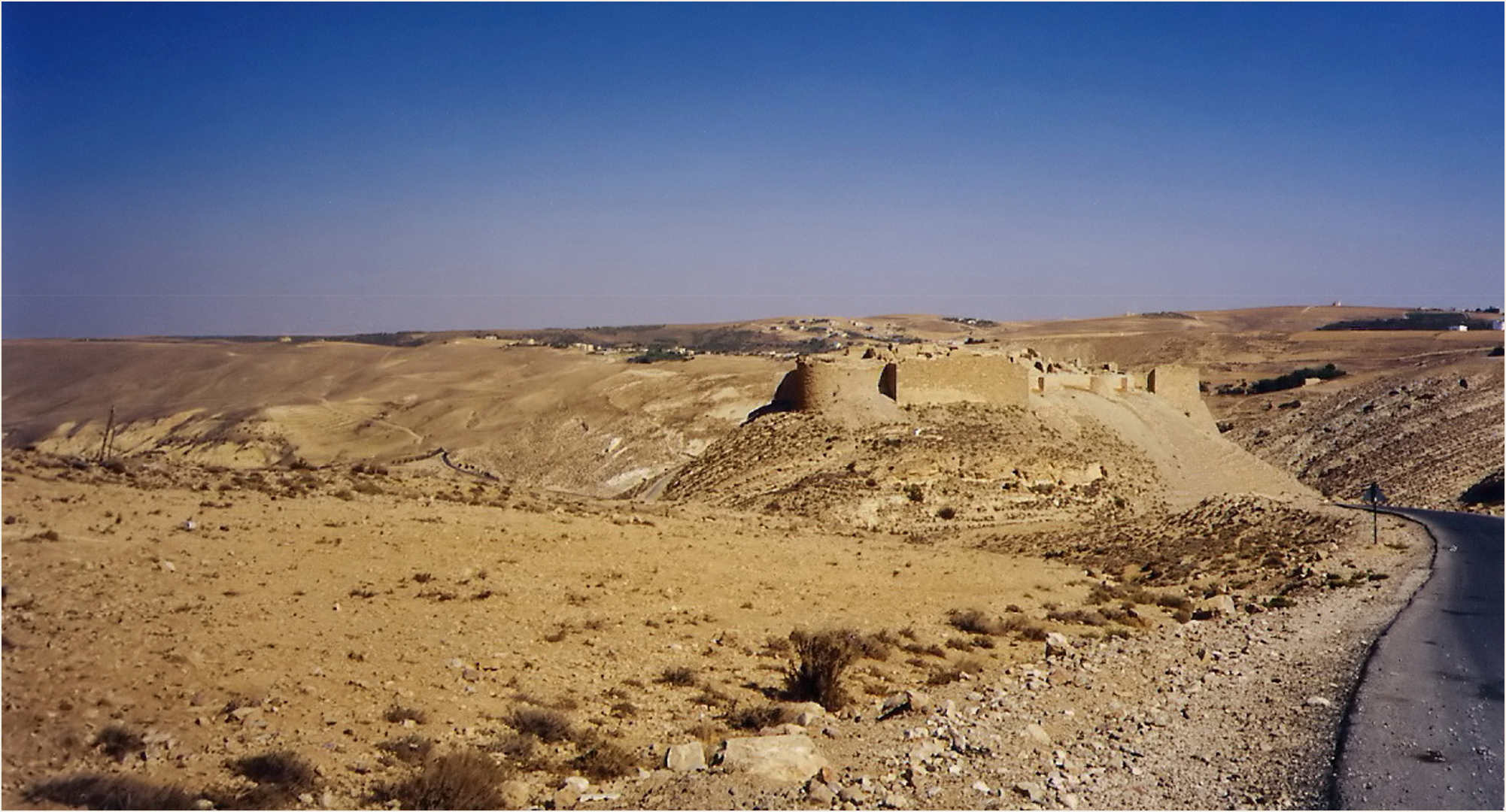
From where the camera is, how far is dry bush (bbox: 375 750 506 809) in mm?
6125

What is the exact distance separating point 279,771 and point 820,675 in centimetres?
445

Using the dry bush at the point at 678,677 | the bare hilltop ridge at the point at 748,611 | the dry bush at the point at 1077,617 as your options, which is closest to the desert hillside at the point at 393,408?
the bare hilltop ridge at the point at 748,611

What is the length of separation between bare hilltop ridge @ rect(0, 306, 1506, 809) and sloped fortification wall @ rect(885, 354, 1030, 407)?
3.5 inches

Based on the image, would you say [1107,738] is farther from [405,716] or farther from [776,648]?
[405,716]

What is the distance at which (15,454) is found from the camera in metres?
19.1

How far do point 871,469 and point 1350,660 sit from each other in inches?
631

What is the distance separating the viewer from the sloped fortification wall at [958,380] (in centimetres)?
2986

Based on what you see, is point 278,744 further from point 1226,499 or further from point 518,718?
point 1226,499

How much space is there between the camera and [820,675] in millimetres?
8992

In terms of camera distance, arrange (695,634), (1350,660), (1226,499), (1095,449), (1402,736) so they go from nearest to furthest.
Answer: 1. (1402,736)
2. (1350,660)
3. (695,634)
4. (1226,499)
5. (1095,449)

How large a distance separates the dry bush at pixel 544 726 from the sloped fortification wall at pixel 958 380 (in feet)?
75.4

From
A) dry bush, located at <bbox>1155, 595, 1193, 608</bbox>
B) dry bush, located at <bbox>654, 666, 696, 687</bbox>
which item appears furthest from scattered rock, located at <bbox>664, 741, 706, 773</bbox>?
dry bush, located at <bbox>1155, 595, 1193, 608</bbox>

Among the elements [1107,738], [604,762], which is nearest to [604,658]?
[604,762]

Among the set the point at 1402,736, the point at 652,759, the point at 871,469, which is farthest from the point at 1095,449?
the point at 652,759
